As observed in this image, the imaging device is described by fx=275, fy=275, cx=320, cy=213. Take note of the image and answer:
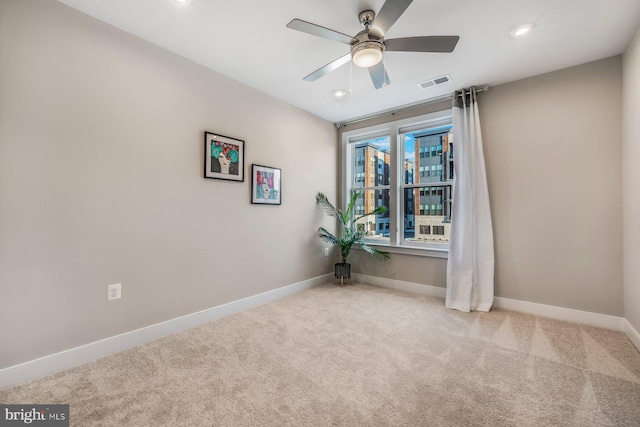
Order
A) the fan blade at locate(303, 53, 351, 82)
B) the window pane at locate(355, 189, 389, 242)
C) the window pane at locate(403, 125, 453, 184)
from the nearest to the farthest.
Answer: the fan blade at locate(303, 53, 351, 82) < the window pane at locate(403, 125, 453, 184) < the window pane at locate(355, 189, 389, 242)

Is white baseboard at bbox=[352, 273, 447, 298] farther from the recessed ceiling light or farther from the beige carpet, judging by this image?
the recessed ceiling light

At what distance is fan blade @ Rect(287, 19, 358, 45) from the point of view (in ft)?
5.61

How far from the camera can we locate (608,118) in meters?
2.54

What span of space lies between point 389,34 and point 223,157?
1892mm

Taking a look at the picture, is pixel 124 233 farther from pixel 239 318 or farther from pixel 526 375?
pixel 526 375

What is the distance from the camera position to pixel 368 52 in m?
1.92

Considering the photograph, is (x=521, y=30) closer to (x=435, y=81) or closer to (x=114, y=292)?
(x=435, y=81)

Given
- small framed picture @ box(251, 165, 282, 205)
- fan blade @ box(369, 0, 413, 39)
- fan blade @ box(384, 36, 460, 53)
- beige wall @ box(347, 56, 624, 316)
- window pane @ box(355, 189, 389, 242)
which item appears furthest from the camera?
window pane @ box(355, 189, 389, 242)

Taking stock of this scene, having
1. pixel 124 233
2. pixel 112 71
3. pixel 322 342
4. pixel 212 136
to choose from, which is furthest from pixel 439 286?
pixel 112 71

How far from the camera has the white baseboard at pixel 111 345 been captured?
1.73 metres

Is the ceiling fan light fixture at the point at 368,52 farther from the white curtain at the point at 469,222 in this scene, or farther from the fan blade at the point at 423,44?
the white curtain at the point at 469,222

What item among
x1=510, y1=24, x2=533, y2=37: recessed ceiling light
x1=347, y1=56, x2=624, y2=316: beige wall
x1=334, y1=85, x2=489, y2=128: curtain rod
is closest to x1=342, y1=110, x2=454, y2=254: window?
x1=334, y1=85, x2=489, y2=128: curtain rod

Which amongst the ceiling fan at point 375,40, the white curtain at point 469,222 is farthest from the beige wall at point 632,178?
the ceiling fan at point 375,40

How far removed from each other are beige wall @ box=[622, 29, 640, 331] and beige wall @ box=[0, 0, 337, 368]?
336 cm
